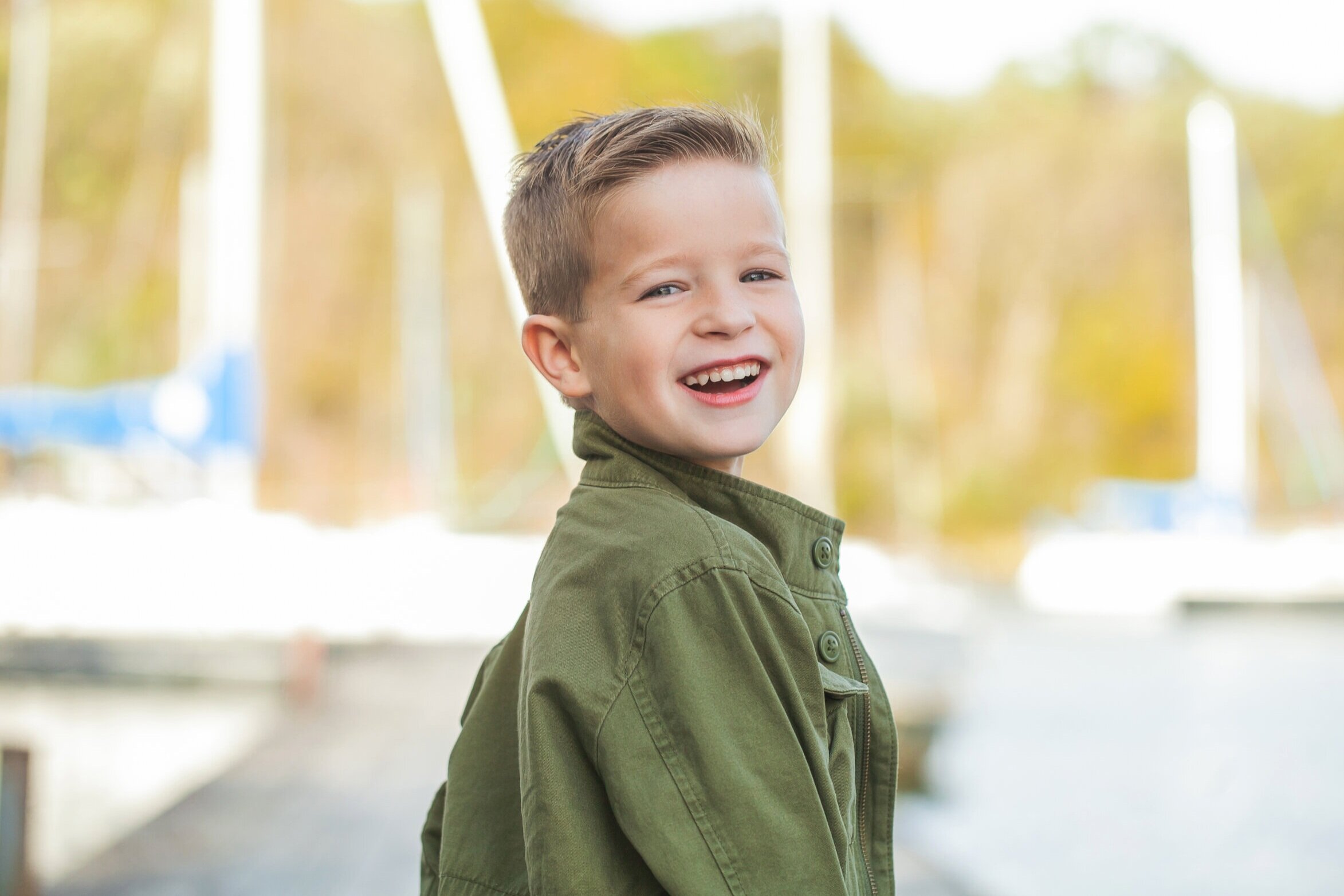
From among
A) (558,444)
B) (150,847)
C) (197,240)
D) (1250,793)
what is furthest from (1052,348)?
(150,847)

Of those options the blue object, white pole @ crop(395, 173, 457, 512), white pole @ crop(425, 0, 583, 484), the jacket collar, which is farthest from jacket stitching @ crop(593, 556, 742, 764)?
white pole @ crop(395, 173, 457, 512)

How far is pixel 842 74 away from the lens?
1287 inches

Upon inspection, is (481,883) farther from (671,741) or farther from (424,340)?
(424,340)

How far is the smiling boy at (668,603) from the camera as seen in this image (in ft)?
3.22

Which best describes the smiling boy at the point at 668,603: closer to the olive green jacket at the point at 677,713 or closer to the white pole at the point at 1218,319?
the olive green jacket at the point at 677,713

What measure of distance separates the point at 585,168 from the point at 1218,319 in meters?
19.3

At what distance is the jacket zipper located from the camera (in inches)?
45.8

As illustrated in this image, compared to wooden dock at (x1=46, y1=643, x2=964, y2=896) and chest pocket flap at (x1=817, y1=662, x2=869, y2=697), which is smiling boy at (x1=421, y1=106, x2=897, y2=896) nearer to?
chest pocket flap at (x1=817, y1=662, x2=869, y2=697)

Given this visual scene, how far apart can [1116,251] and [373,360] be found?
15993 mm

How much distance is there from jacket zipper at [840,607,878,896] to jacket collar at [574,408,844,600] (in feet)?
0.13

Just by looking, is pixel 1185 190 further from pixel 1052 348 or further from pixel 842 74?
pixel 842 74

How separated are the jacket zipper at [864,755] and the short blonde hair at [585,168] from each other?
0.36 meters

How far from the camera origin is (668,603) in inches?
39.4

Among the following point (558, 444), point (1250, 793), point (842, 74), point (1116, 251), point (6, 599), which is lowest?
point (1250, 793)
